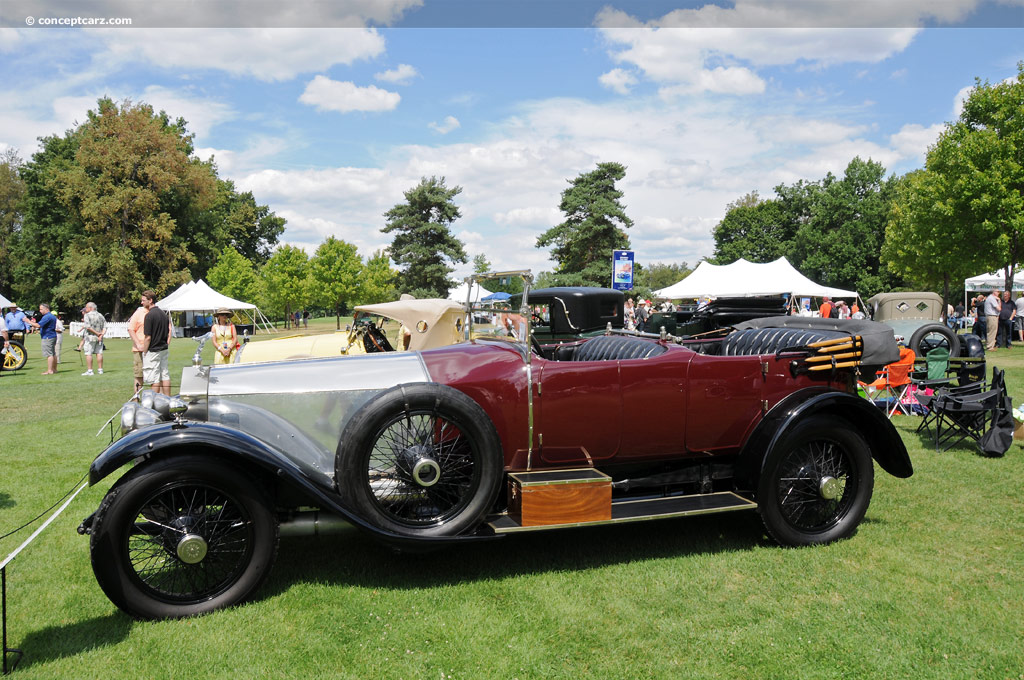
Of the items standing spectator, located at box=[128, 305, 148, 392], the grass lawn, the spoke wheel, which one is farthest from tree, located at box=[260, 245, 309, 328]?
the grass lawn

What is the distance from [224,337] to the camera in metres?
10.8

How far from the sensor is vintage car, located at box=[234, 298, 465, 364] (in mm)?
8922

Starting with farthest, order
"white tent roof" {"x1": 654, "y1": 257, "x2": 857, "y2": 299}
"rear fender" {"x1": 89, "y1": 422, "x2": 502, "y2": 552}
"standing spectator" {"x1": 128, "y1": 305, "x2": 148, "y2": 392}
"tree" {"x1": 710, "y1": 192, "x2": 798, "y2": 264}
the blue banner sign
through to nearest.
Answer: "tree" {"x1": 710, "y1": 192, "x2": 798, "y2": 264}, "white tent roof" {"x1": 654, "y1": 257, "x2": 857, "y2": 299}, the blue banner sign, "standing spectator" {"x1": 128, "y1": 305, "x2": 148, "y2": 392}, "rear fender" {"x1": 89, "y1": 422, "x2": 502, "y2": 552}

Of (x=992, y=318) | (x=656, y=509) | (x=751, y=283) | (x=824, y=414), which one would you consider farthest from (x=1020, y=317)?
(x=656, y=509)

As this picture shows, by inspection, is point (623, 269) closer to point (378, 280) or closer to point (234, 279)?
point (378, 280)

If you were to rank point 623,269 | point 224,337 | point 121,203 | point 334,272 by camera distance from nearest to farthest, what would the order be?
point 224,337, point 623,269, point 121,203, point 334,272

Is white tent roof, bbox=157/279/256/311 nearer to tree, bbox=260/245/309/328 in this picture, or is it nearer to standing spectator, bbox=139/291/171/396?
standing spectator, bbox=139/291/171/396

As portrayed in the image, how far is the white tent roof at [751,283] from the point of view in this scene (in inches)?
851

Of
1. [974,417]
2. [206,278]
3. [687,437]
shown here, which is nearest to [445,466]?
[687,437]

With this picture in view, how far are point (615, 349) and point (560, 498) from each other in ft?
4.39

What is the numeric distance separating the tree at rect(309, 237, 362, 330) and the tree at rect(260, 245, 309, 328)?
3.44ft

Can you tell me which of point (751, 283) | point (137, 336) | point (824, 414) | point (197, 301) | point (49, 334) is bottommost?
point (824, 414)

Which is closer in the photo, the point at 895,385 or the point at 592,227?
the point at 895,385

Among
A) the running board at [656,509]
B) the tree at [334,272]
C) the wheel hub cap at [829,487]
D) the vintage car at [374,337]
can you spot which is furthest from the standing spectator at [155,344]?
the tree at [334,272]
